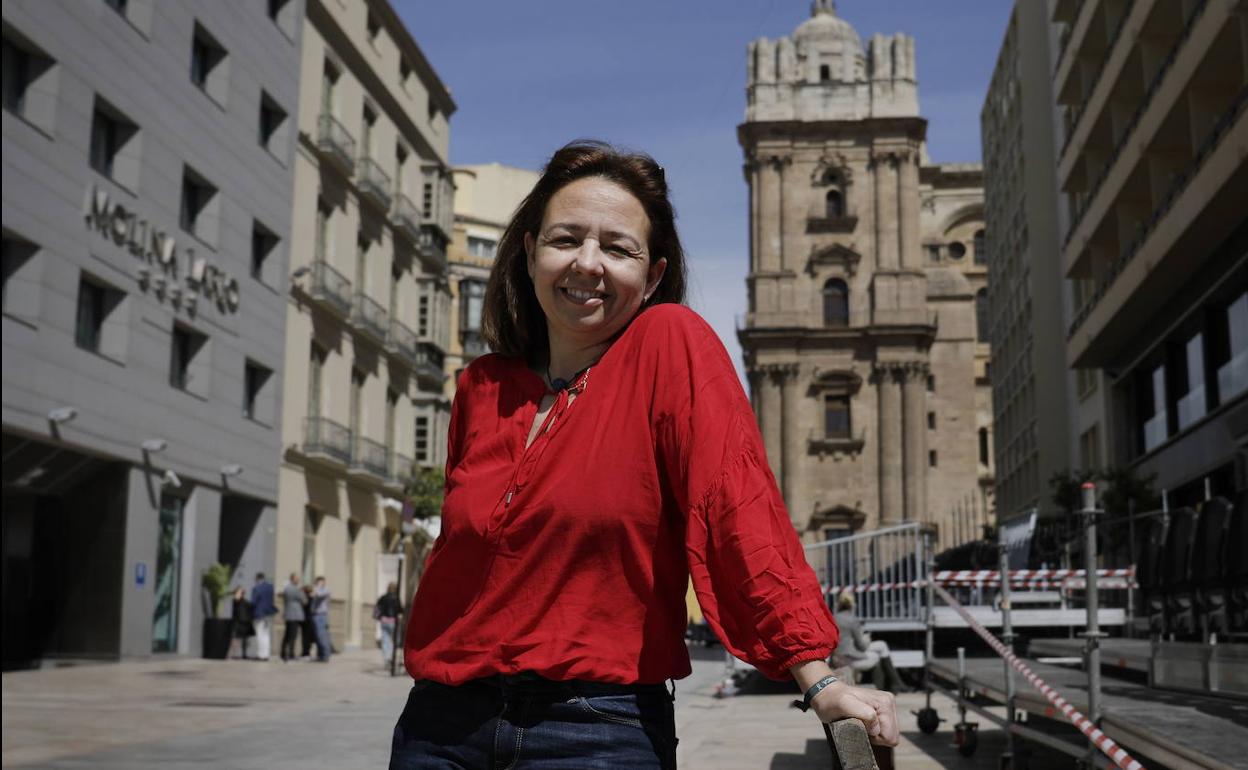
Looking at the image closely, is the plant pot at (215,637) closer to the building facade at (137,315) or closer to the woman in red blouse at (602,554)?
the building facade at (137,315)

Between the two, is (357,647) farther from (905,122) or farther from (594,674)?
(905,122)

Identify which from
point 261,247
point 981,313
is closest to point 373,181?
point 261,247

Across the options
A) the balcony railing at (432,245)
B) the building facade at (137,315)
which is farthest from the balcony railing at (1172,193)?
the balcony railing at (432,245)

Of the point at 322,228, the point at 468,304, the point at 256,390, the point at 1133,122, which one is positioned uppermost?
the point at 468,304

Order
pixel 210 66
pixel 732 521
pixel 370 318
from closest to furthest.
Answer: pixel 732 521
pixel 210 66
pixel 370 318

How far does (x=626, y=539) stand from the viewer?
7.35 feet

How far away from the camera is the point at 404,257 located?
42.3 metres

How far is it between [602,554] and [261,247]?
31.1m

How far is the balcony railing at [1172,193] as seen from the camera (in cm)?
1967

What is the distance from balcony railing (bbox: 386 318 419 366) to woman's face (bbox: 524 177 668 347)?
3787 centimetres

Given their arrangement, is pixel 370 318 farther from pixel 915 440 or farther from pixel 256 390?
pixel 915 440

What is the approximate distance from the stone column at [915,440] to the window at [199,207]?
43.0 m

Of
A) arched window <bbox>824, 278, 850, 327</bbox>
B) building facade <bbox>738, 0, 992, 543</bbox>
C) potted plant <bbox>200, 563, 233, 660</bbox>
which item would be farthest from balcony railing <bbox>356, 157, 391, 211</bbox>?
arched window <bbox>824, 278, 850, 327</bbox>

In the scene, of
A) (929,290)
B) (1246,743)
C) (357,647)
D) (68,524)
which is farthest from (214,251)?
(929,290)
